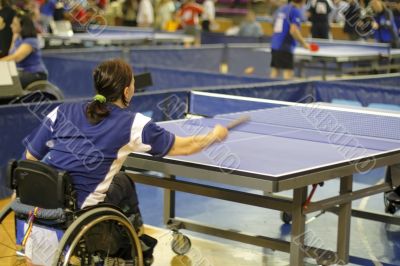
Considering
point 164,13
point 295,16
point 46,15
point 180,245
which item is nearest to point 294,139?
point 180,245

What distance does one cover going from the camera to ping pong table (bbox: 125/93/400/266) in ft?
12.4

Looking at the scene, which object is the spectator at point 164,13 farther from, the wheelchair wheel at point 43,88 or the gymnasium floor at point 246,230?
the gymnasium floor at point 246,230

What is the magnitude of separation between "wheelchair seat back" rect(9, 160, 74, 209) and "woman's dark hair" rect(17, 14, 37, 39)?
432 centimetres

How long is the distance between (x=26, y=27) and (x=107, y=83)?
171 inches

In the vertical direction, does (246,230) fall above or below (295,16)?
below

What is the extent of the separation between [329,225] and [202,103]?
144cm

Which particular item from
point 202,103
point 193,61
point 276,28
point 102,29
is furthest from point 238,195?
point 102,29

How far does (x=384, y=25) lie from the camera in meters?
13.0

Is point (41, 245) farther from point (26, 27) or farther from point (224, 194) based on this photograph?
point (26, 27)

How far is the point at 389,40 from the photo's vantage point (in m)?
13.3

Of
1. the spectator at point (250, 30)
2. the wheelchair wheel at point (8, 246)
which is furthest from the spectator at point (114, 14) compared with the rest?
the wheelchair wheel at point (8, 246)

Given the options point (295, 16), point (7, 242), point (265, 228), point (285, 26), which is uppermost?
point (295, 16)

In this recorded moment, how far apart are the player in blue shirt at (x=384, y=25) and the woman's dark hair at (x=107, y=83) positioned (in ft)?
29.9

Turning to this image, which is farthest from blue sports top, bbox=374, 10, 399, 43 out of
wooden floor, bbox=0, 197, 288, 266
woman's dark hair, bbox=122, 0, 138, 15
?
woman's dark hair, bbox=122, 0, 138, 15
